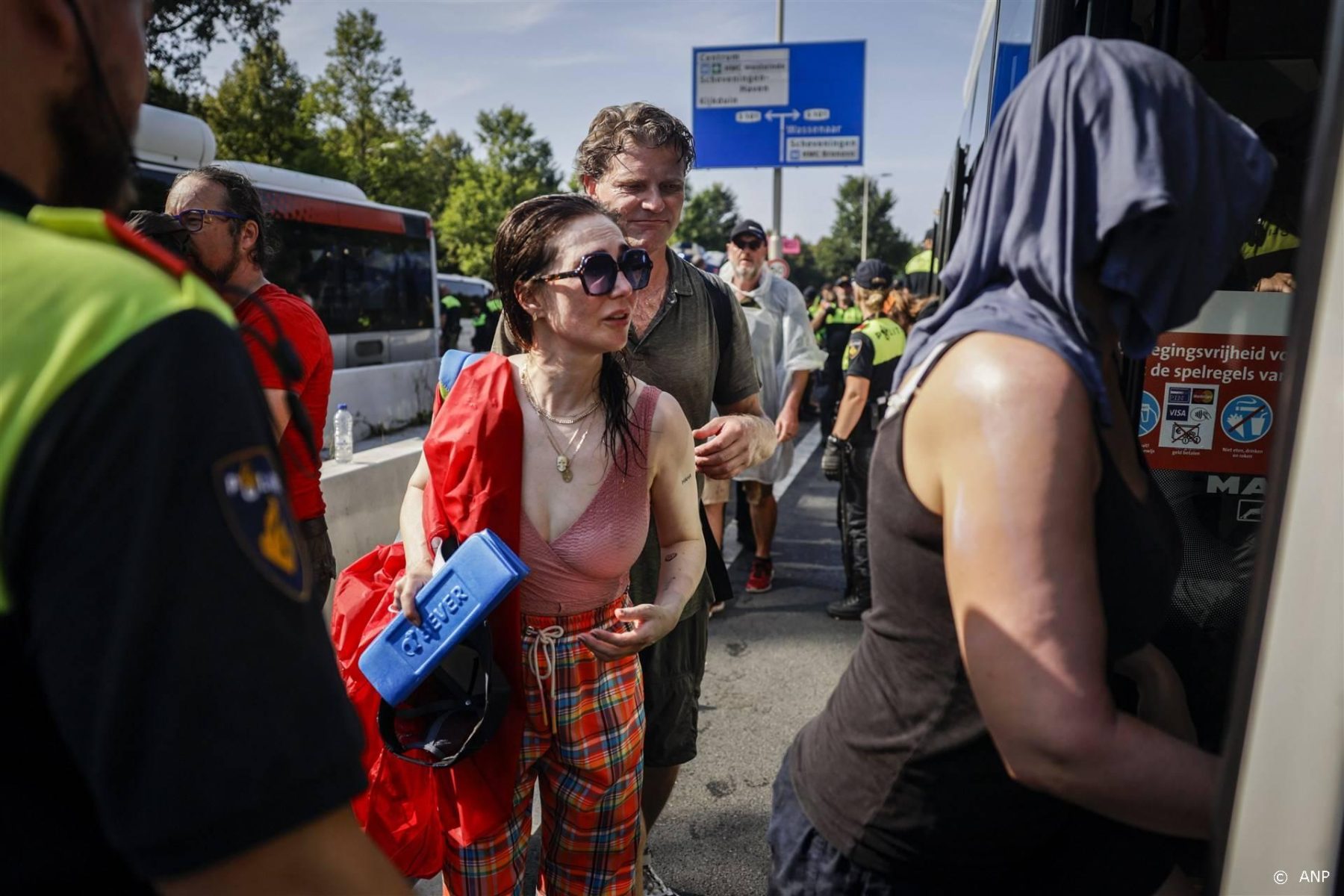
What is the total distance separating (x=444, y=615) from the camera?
6.13 ft

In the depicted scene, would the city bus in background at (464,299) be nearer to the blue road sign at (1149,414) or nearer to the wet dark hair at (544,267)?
the wet dark hair at (544,267)

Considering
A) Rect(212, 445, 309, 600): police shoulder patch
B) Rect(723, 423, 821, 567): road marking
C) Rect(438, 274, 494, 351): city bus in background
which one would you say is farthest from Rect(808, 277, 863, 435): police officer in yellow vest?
Rect(438, 274, 494, 351): city bus in background

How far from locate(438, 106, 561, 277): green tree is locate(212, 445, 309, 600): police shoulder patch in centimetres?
4309

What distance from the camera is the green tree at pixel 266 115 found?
23.8m

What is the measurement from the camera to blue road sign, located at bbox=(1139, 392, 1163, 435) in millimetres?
2270

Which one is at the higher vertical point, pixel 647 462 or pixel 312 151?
pixel 312 151

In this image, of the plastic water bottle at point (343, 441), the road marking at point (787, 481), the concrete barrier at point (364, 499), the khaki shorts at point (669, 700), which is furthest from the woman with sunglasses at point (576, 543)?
the plastic water bottle at point (343, 441)

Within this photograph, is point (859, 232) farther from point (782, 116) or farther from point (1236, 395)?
point (1236, 395)

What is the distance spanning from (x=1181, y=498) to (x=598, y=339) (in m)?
1.51

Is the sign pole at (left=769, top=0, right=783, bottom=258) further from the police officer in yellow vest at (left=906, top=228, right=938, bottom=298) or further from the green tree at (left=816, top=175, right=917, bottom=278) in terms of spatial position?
the green tree at (left=816, top=175, right=917, bottom=278)

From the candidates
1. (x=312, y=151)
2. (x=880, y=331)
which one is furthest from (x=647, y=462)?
(x=312, y=151)

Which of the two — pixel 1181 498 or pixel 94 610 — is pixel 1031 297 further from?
pixel 1181 498

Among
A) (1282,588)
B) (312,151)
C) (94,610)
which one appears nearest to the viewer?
(94,610)

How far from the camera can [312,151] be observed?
2498 cm
